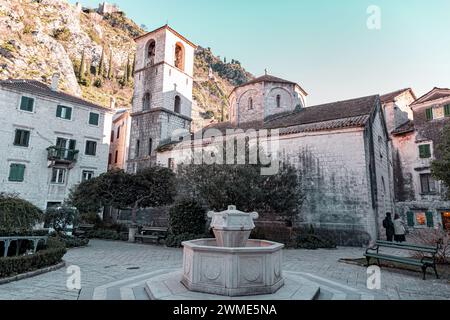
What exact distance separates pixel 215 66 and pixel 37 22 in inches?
2239

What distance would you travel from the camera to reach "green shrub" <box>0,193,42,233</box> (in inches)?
334

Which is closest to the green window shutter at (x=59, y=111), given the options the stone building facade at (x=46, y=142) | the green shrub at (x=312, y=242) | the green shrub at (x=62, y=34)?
the stone building facade at (x=46, y=142)

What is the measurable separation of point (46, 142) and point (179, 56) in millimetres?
16600

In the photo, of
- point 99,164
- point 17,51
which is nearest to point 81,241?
point 99,164

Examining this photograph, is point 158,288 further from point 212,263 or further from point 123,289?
point 212,263

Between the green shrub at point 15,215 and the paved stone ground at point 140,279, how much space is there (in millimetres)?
1984

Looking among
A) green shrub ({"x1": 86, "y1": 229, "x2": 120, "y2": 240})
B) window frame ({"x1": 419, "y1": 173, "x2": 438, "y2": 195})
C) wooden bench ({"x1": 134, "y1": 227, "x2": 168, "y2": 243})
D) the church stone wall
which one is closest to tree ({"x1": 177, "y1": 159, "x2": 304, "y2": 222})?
the church stone wall

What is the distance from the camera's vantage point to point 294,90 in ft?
84.0

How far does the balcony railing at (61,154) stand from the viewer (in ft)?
75.6

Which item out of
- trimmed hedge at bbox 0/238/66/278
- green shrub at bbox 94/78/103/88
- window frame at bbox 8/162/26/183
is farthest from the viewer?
green shrub at bbox 94/78/103/88

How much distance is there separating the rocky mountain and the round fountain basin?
3635 cm

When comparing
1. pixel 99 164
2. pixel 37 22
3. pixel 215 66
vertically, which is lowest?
pixel 99 164

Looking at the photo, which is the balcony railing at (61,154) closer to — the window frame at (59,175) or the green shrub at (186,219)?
the window frame at (59,175)

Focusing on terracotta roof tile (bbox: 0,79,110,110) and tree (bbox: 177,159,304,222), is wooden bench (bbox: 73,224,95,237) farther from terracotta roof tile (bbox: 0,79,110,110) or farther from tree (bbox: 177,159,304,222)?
terracotta roof tile (bbox: 0,79,110,110)
